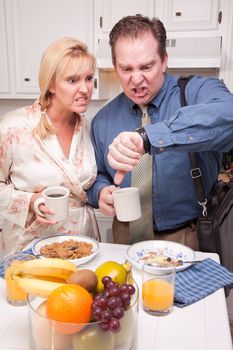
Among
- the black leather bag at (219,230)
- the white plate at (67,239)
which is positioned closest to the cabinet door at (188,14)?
the black leather bag at (219,230)

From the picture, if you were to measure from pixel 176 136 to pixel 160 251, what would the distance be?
0.42 metres

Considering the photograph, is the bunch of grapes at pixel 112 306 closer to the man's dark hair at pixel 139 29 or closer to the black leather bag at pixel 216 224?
the black leather bag at pixel 216 224

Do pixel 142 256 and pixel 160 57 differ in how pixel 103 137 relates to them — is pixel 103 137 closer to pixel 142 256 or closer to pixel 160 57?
pixel 160 57

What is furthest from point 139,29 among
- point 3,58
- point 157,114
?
→ point 3,58

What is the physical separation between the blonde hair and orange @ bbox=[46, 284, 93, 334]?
0.90m

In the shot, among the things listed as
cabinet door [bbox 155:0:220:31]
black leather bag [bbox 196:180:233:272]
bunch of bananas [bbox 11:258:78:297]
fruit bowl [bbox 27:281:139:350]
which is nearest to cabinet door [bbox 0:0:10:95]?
cabinet door [bbox 155:0:220:31]

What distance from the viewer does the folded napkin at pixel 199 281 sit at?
962mm

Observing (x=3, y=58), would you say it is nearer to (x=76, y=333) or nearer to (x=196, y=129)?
(x=196, y=129)

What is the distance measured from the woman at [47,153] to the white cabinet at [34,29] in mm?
1001

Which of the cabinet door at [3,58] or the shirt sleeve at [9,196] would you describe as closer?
the shirt sleeve at [9,196]

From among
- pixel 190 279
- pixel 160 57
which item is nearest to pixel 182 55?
pixel 160 57

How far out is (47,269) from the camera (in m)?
0.83

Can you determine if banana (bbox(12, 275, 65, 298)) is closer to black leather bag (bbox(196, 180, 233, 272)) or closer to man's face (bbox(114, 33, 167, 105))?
black leather bag (bbox(196, 180, 233, 272))

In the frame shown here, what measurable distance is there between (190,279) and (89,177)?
65 cm
